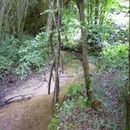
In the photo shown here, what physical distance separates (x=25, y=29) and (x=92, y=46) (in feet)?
8.79

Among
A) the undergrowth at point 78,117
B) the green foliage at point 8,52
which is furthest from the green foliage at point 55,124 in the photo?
the green foliage at point 8,52

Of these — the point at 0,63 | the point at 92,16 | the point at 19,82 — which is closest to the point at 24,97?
the point at 19,82

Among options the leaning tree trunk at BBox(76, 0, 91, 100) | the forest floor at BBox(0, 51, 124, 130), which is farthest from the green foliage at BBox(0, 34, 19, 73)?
the leaning tree trunk at BBox(76, 0, 91, 100)

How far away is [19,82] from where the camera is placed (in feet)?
30.6

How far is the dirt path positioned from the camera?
7.34 meters

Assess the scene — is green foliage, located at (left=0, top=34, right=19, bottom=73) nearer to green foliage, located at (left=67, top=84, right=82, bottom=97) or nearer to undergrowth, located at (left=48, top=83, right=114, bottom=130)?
green foliage, located at (left=67, top=84, right=82, bottom=97)

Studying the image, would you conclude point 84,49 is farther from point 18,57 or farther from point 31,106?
point 18,57

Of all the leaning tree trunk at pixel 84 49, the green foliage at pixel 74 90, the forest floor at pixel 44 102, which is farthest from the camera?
the green foliage at pixel 74 90

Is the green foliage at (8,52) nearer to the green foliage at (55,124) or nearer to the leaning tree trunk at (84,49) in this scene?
the green foliage at (55,124)

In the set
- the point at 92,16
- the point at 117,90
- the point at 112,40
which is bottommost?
the point at 117,90

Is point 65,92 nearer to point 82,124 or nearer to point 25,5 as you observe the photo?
point 82,124

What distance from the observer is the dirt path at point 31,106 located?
7.34 metres

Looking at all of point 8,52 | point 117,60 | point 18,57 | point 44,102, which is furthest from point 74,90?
point 8,52

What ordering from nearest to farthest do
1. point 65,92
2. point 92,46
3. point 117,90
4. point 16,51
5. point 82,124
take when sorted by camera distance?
point 82,124 → point 117,90 → point 65,92 → point 16,51 → point 92,46
